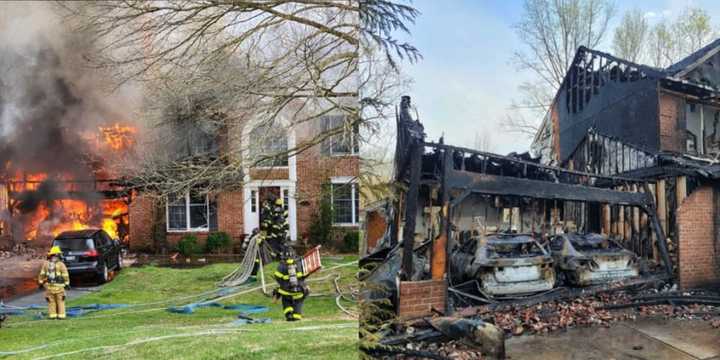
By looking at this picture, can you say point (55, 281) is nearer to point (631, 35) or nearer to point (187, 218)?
point (187, 218)

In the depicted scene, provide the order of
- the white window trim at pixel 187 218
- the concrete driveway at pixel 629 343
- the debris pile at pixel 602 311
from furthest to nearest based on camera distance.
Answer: the white window trim at pixel 187 218 → the debris pile at pixel 602 311 → the concrete driveway at pixel 629 343

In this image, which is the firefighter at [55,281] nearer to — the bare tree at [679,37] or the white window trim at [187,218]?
the white window trim at [187,218]

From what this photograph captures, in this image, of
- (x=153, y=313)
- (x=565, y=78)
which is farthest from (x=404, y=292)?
(x=565, y=78)

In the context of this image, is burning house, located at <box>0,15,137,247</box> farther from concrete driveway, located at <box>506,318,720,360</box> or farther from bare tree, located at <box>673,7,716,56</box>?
bare tree, located at <box>673,7,716,56</box>

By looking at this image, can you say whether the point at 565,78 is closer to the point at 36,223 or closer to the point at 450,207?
the point at 450,207

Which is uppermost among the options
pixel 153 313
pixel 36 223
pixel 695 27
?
pixel 695 27

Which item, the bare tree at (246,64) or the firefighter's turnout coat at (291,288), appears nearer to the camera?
the bare tree at (246,64)

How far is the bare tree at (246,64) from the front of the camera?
7.30 feet

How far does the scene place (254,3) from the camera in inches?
95.3

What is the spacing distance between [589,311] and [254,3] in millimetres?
2496

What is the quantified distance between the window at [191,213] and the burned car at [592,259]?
1923 mm

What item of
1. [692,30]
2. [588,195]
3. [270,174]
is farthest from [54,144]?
[692,30]

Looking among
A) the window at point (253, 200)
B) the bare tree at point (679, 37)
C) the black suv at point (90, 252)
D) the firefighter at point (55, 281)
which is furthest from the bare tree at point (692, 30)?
the firefighter at point (55, 281)

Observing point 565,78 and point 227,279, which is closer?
point 565,78
